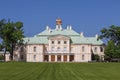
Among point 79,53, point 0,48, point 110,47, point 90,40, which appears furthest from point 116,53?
point 0,48

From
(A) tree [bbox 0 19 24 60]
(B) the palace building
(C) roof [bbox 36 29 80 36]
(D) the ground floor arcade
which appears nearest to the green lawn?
(A) tree [bbox 0 19 24 60]

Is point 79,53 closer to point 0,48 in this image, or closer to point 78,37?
point 78,37

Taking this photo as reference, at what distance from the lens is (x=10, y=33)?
102 m

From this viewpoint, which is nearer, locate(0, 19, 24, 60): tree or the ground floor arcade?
locate(0, 19, 24, 60): tree

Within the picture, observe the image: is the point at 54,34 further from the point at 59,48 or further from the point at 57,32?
the point at 59,48

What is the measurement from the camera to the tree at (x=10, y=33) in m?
101

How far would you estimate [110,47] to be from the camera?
108 metres

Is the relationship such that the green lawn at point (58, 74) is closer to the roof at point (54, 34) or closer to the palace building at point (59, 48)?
the palace building at point (59, 48)

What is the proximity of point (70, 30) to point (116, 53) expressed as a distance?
75.7 feet

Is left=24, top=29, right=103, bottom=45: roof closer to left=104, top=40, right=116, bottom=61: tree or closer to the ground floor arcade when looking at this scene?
the ground floor arcade

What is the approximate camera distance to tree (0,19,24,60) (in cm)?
10069

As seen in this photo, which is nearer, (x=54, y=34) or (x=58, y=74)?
(x=58, y=74)

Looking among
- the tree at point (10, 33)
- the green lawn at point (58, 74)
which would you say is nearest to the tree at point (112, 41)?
the tree at point (10, 33)

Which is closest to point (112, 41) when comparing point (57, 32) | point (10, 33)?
point (57, 32)
